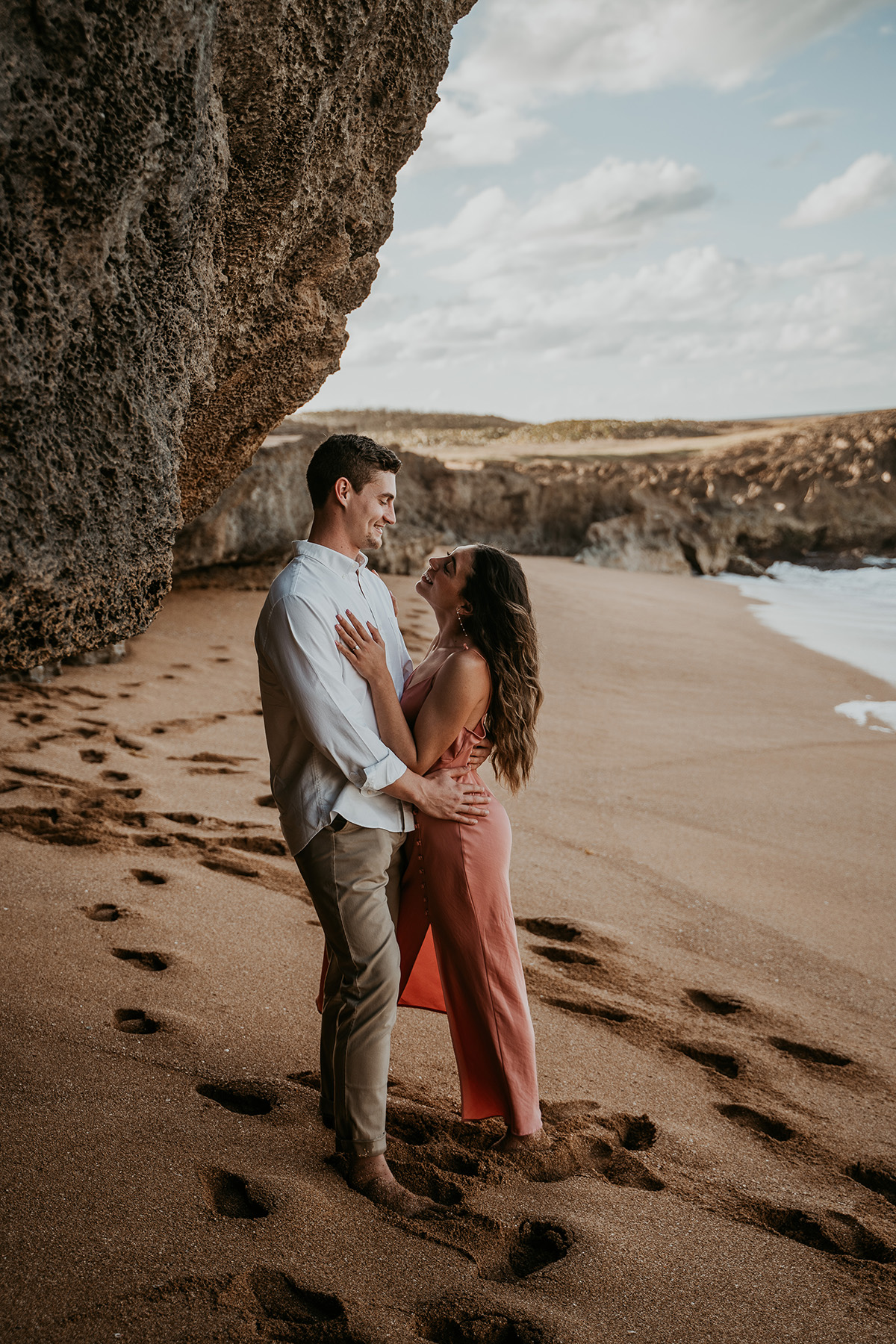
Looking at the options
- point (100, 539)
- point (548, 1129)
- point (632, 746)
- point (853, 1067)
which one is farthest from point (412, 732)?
point (632, 746)

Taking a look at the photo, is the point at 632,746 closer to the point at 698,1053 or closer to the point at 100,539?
the point at 698,1053

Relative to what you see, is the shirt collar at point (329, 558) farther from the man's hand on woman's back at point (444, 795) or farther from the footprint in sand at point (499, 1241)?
the footprint in sand at point (499, 1241)

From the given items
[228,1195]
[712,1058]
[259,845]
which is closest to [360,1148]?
[228,1195]

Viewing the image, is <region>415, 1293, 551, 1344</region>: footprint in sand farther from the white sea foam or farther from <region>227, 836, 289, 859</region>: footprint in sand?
the white sea foam

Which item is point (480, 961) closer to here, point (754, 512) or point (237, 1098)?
point (237, 1098)

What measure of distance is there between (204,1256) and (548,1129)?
3.75ft

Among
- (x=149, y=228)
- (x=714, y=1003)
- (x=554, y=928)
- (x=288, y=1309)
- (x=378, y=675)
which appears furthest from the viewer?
(x=554, y=928)

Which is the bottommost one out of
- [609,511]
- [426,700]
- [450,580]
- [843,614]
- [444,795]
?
[843,614]

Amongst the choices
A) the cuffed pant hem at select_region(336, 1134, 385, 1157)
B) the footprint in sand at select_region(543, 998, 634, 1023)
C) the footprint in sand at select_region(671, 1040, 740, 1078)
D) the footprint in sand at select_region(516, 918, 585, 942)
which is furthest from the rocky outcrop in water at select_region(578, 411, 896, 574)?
the cuffed pant hem at select_region(336, 1134, 385, 1157)

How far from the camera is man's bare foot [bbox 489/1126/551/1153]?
2.74m

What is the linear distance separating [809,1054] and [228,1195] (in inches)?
86.6

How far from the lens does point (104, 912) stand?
147 inches

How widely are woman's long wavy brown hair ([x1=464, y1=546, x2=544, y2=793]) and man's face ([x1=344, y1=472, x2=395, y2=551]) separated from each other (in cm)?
35

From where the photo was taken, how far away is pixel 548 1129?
2.85m
